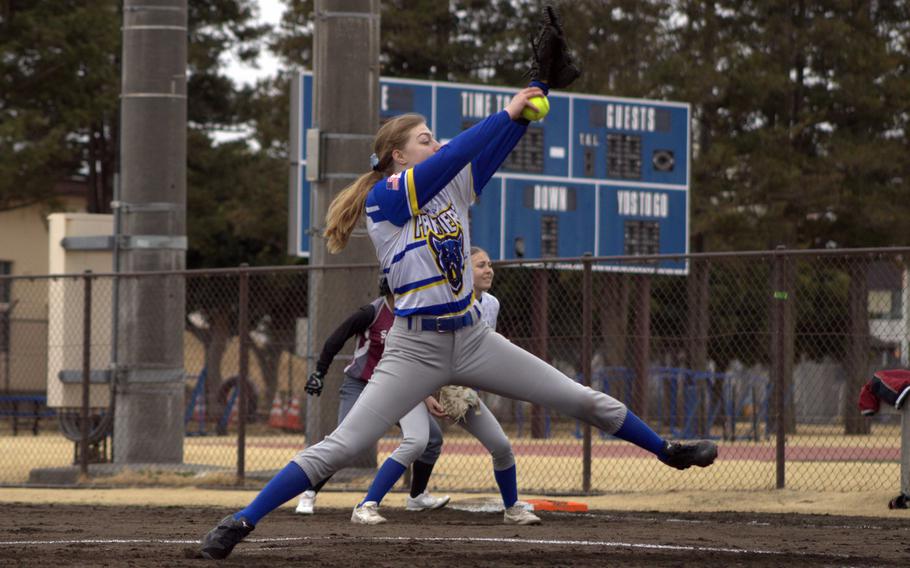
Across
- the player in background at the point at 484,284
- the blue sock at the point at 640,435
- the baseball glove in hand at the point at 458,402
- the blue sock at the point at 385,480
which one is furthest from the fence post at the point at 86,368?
the blue sock at the point at 640,435

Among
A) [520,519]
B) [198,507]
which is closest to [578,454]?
[198,507]

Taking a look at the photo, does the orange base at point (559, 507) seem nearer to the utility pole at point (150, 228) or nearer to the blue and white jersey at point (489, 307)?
the blue and white jersey at point (489, 307)

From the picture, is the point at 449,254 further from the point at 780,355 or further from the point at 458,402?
the point at 780,355

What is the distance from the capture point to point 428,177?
22.4 ft

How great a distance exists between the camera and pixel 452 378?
277 inches

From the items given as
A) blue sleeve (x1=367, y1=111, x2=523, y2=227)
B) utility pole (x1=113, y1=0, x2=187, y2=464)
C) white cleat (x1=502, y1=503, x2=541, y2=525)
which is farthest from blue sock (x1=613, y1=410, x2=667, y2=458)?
utility pole (x1=113, y1=0, x2=187, y2=464)

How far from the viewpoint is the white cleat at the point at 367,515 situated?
10266mm

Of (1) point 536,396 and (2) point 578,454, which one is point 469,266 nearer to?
(1) point 536,396

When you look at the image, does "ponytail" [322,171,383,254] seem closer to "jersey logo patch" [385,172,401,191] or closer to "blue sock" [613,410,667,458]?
"jersey logo patch" [385,172,401,191]

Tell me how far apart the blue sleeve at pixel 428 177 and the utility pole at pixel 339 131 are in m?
8.23

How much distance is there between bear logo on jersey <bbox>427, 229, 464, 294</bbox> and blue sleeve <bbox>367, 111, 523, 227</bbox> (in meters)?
0.15

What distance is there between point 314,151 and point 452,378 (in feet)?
28.4

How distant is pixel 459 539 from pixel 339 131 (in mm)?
7177

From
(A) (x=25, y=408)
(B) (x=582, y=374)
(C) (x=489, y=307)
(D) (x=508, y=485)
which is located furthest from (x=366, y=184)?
(A) (x=25, y=408)
